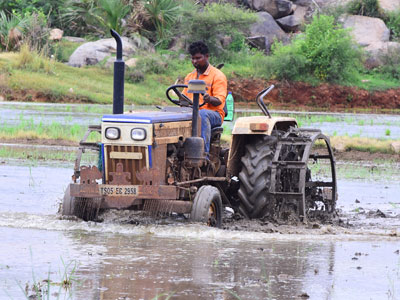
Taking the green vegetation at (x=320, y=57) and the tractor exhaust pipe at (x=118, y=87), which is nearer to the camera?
the tractor exhaust pipe at (x=118, y=87)

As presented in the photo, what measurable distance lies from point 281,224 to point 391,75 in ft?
138

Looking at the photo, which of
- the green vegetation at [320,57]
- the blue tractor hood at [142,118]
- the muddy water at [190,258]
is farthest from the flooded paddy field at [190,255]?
the green vegetation at [320,57]

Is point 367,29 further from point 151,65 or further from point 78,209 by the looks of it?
point 78,209

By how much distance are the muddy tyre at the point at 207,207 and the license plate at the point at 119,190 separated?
0.68 m

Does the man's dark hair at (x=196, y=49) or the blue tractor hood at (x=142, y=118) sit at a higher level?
the man's dark hair at (x=196, y=49)

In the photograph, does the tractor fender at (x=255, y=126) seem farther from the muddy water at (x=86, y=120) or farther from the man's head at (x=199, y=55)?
the muddy water at (x=86, y=120)

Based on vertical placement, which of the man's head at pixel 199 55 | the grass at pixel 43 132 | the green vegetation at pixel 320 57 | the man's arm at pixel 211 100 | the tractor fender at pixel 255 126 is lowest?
the grass at pixel 43 132

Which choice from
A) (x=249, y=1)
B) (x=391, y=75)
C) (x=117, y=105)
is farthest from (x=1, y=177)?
(x=249, y=1)

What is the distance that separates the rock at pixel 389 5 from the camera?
190ft

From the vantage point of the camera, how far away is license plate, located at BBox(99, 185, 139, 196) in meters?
9.01

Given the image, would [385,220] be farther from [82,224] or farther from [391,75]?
[391,75]

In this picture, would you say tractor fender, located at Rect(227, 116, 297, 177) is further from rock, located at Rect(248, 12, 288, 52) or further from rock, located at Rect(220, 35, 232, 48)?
rock, located at Rect(248, 12, 288, 52)

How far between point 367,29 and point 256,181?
46303mm

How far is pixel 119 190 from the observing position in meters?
9.05
